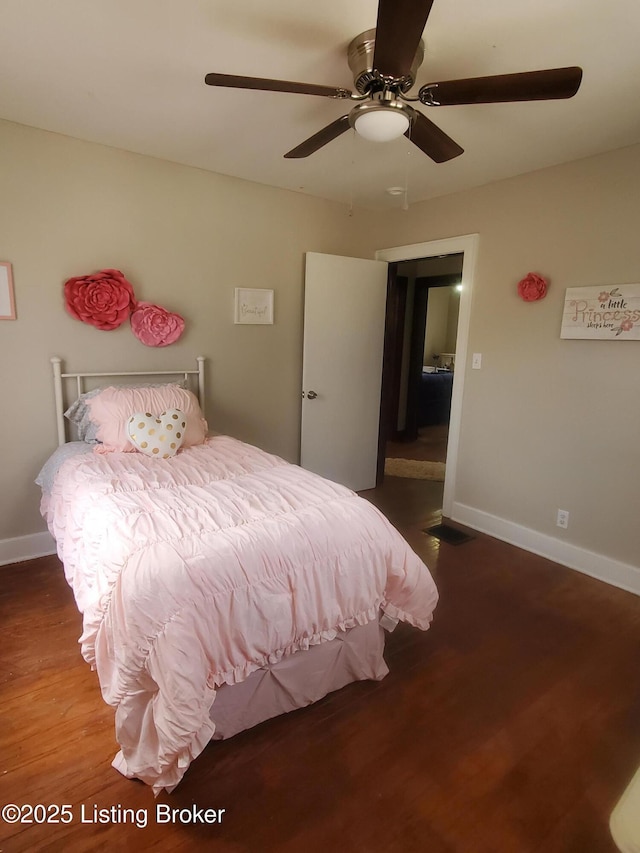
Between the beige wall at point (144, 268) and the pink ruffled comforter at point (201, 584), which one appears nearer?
the pink ruffled comforter at point (201, 584)

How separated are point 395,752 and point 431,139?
2.36m

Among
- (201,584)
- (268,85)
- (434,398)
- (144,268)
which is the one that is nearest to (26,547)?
(144,268)

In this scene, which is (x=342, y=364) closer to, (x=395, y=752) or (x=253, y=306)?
(x=253, y=306)

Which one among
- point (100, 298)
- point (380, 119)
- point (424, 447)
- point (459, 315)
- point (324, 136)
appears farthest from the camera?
point (424, 447)

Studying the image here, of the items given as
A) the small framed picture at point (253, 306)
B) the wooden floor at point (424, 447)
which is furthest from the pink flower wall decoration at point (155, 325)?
the wooden floor at point (424, 447)

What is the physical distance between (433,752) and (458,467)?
7.34 ft

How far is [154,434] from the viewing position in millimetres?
2502

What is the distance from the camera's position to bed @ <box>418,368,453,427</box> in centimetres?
654

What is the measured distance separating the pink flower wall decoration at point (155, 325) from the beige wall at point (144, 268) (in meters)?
0.08

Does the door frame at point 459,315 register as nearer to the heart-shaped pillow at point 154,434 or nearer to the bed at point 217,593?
the bed at point 217,593

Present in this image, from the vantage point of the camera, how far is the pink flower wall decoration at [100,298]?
269 cm

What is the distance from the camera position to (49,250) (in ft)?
8.70

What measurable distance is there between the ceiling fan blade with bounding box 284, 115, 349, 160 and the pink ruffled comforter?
1.45m

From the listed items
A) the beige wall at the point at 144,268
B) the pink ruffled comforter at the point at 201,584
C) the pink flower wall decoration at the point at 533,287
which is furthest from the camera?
the pink flower wall decoration at the point at 533,287
